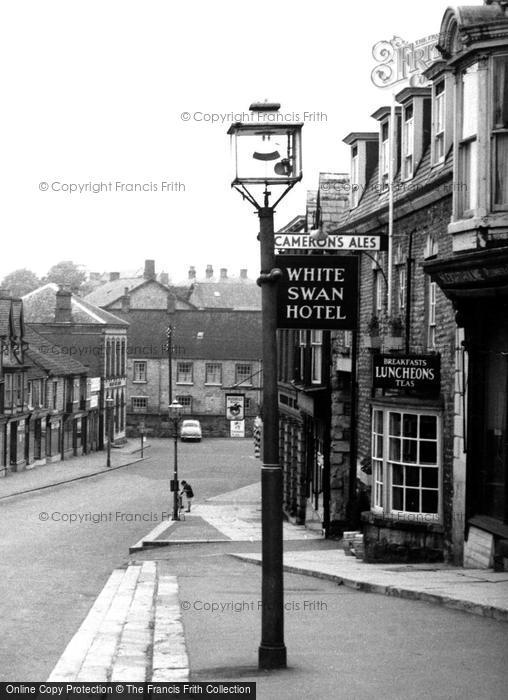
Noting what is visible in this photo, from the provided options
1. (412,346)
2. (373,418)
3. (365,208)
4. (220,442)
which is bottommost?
(220,442)

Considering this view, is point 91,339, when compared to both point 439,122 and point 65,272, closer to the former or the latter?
point 439,122

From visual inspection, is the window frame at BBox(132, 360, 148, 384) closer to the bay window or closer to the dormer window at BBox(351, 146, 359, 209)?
the dormer window at BBox(351, 146, 359, 209)

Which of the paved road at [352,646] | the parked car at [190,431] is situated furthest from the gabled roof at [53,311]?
the paved road at [352,646]

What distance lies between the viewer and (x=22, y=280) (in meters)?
166

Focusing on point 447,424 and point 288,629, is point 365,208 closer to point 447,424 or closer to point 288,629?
point 447,424

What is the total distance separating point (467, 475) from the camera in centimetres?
1711

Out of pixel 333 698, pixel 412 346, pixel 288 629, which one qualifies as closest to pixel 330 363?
pixel 412 346

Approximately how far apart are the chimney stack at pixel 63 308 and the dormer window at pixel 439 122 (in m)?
60.4

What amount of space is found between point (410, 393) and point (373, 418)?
4.56 feet

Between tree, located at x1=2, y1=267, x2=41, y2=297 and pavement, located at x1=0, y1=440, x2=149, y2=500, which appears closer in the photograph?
pavement, located at x1=0, y1=440, x2=149, y2=500

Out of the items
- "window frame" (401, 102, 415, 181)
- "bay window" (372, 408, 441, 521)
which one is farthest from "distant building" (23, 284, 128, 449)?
"bay window" (372, 408, 441, 521)

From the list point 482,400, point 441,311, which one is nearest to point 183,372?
point 441,311

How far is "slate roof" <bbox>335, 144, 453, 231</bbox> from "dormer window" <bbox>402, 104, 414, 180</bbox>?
0.23 metres

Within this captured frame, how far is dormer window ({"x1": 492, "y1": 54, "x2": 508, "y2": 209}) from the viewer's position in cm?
1527
